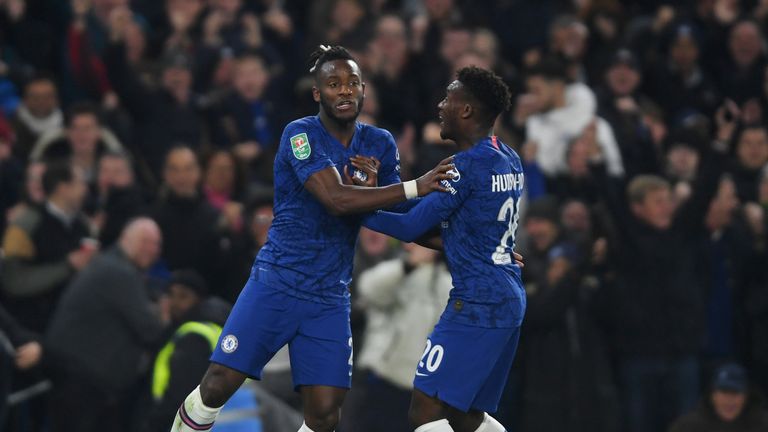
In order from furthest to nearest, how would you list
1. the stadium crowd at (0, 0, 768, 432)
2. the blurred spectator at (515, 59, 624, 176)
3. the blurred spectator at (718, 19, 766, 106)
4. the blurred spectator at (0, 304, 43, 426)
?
the blurred spectator at (718, 19, 766, 106), the blurred spectator at (515, 59, 624, 176), the stadium crowd at (0, 0, 768, 432), the blurred spectator at (0, 304, 43, 426)

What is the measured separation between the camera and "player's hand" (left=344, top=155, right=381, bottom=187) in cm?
855

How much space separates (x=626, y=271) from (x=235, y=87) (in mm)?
4197

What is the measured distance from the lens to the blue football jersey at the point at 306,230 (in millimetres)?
8508

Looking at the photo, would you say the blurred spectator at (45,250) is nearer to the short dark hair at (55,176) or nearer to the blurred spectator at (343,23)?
the short dark hair at (55,176)

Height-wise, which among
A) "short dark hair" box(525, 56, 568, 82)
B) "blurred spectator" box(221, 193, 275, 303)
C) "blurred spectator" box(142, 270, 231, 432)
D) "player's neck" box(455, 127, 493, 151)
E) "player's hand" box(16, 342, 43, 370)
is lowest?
"player's hand" box(16, 342, 43, 370)

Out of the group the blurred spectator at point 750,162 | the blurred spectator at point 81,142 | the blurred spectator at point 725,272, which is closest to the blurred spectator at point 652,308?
the blurred spectator at point 725,272

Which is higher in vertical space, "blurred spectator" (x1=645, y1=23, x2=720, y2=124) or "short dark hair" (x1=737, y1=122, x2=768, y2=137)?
"blurred spectator" (x1=645, y1=23, x2=720, y2=124)

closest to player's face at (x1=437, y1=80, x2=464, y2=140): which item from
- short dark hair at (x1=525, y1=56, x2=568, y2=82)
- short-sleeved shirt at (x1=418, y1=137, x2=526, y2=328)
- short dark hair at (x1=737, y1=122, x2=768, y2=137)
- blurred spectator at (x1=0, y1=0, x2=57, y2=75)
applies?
short-sleeved shirt at (x1=418, y1=137, x2=526, y2=328)

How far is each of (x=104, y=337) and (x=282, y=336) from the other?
4135 mm

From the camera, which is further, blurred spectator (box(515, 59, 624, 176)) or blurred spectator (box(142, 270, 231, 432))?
blurred spectator (box(515, 59, 624, 176))

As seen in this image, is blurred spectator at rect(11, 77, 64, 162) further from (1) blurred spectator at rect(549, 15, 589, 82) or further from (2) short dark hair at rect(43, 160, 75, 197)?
(1) blurred spectator at rect(549, 15, 589, 82)

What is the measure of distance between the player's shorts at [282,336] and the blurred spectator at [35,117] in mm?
6218

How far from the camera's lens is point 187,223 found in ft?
43.1

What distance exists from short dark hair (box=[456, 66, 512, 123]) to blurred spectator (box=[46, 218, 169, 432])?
4.53m
